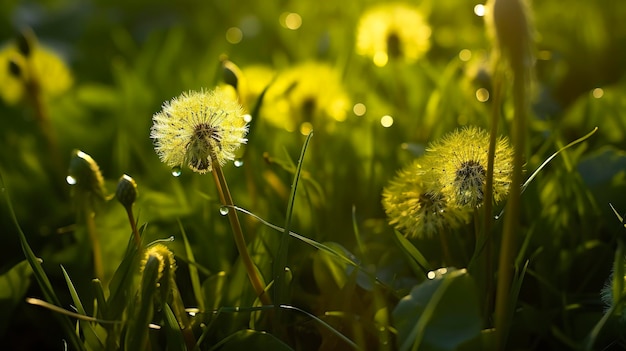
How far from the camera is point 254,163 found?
1264 millimetres

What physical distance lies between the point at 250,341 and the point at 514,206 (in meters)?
0.34

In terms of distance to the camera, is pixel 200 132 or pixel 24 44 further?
pixel 24 44

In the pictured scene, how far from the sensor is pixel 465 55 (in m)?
1.64

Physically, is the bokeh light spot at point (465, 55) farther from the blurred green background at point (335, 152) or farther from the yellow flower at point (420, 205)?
the yellow flower at point (420, 205)

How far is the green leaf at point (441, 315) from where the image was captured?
70cm

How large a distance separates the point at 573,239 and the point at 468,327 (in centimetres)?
34

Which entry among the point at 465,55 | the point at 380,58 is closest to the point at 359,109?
the point at 380,58

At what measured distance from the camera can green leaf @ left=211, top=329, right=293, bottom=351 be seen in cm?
80

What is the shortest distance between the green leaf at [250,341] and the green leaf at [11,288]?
31cm

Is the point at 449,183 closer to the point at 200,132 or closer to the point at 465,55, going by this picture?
the point at 200,132

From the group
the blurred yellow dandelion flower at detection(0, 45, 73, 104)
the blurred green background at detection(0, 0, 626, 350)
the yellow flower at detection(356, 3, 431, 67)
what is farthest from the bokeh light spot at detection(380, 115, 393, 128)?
the blurred yellow dandelion flower at detection(0, 45, 73, 104)

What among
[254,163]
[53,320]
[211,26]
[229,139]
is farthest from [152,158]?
[211,26]

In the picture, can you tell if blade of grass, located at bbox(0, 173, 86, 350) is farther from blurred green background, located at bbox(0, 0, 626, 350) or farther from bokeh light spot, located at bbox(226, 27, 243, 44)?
bokeh light spot, located at bbox(226, 27, 243, 44)

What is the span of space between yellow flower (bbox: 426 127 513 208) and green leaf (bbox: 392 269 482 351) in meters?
0.11
